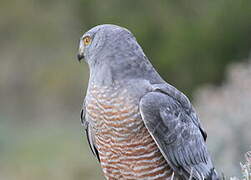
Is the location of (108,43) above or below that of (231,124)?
above

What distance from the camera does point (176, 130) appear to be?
624 centimetres

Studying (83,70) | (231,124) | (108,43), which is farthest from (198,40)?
(108,43)

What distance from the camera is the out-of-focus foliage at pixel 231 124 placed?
8794mm

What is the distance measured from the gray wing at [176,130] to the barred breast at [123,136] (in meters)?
0.06

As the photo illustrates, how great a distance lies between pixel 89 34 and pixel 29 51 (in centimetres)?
1841

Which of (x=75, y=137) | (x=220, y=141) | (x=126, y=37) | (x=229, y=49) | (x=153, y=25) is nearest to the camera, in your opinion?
(x=126, y=37)

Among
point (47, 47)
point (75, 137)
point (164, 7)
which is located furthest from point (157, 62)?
point (47, 47)

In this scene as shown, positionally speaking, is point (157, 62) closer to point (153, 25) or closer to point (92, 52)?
point (153, 25)

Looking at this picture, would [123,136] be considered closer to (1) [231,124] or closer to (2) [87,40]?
(2) [87,40]

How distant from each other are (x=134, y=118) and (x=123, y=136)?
0.15 meters

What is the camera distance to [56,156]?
60.3 feet

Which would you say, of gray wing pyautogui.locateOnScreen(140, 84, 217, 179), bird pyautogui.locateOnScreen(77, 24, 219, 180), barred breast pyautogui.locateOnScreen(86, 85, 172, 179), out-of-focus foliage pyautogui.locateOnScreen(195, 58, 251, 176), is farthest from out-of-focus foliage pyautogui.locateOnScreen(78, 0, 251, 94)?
barred breast pyautogui.locateOnScreen(86, 85, 172, 179)

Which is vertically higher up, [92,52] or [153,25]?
[92,52]

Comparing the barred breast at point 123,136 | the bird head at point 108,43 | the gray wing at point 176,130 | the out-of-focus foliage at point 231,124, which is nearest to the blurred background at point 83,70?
the out-of-focus foliage at point 231,124
